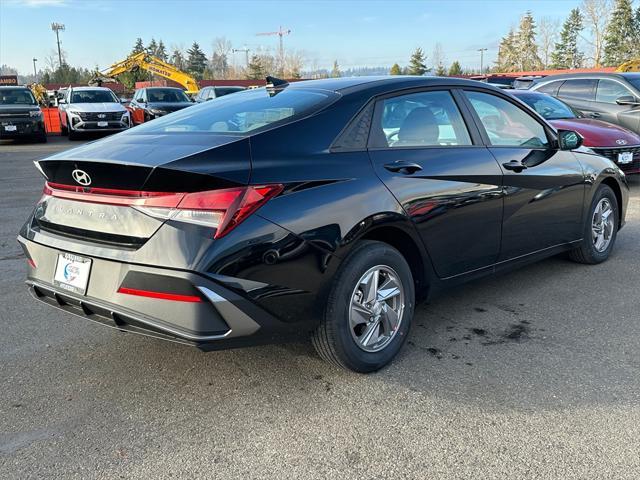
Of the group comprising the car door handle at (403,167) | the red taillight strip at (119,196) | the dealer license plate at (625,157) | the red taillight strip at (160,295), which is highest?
the car door handle at (403,167)

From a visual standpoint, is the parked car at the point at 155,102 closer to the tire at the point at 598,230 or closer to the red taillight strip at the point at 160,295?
the tire at the point at 598,230

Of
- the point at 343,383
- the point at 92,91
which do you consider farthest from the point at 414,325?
the point at 92,91

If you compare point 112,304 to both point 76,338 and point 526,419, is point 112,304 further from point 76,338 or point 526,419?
point 526,419

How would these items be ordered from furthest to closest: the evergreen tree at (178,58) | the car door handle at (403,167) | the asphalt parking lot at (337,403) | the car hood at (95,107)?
the evergreen tree at (178,58) → the car hood at (95,107) → the car door handle at (403,167) → the asphalt parking lot at (337,403)

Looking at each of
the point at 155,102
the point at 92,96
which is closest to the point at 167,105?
the point at 155,102

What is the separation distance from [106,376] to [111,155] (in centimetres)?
125

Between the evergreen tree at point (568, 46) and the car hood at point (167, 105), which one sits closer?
the car hood at point (167, 105)

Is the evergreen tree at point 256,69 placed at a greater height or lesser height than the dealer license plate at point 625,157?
greater

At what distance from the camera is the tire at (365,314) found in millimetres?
3049

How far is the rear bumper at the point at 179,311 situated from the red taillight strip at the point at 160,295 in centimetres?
2

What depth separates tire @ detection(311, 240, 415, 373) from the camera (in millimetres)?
3049

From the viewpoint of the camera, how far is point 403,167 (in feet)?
11.2

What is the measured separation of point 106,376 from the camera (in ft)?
10.8

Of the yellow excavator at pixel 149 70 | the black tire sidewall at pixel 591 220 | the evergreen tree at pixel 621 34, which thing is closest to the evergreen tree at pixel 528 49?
the evergreen tree at pixel 621 34
